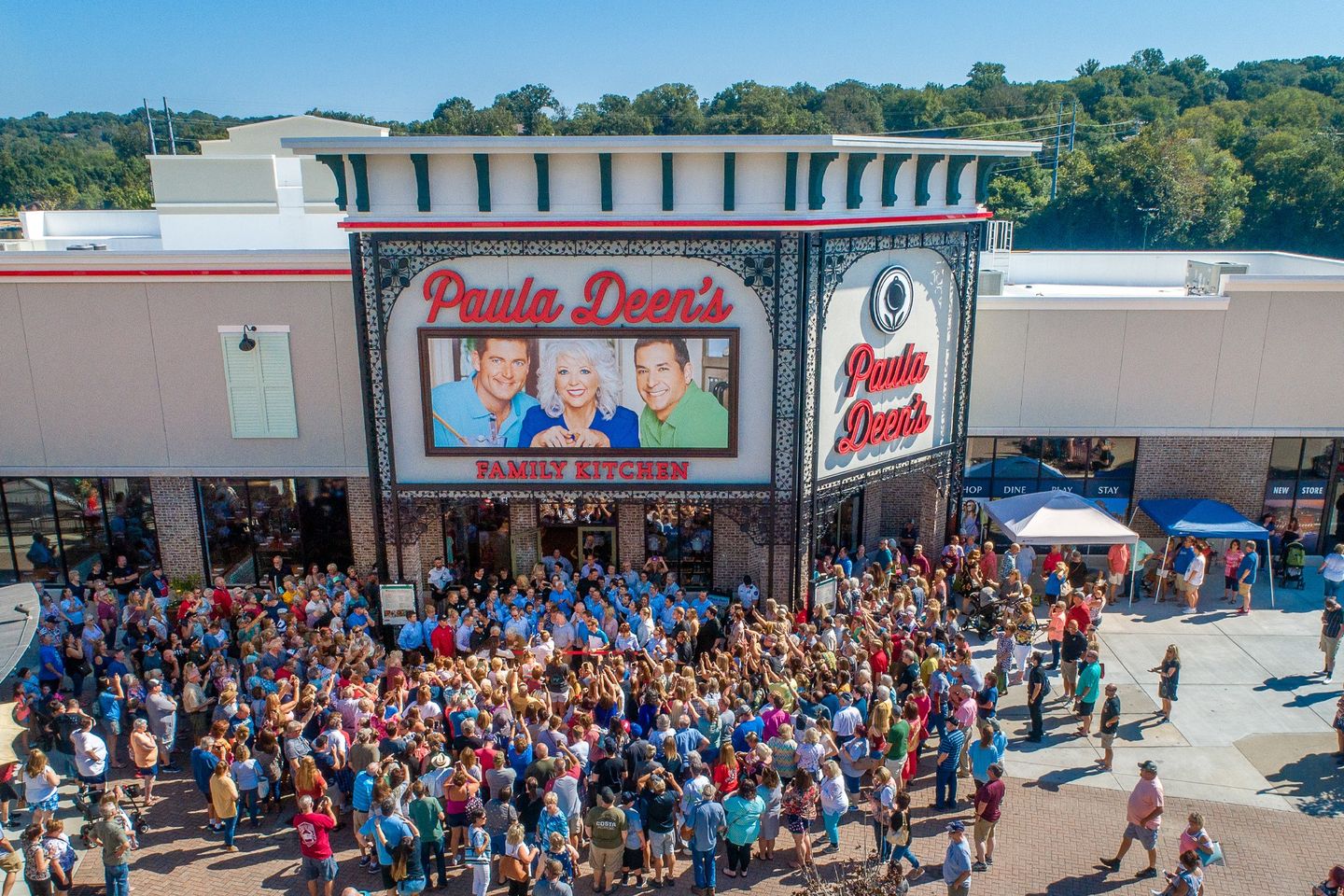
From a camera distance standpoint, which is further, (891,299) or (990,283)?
(990,283)

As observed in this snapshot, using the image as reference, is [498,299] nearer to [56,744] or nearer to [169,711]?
[169,711]

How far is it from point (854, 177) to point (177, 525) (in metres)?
14.5

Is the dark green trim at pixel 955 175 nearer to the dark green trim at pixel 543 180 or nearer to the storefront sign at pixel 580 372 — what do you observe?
the storefront sign at pixel 580 372

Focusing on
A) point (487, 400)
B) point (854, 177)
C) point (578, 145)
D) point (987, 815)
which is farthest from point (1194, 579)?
point (578, 145)

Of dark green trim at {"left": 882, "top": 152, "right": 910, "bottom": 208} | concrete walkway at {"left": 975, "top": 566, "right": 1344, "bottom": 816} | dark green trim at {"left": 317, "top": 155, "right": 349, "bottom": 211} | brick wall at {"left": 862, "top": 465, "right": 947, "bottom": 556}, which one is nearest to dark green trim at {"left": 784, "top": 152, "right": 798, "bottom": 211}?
dark green trim at {"left": 882, "top": 152, "right": 910, "bottom": 208}

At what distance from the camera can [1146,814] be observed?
1061 cm

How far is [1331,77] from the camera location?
4053 inches

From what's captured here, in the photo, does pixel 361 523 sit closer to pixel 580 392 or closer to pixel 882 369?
pixel 580 392

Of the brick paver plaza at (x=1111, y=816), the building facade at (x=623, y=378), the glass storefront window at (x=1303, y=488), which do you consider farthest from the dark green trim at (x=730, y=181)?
the glass storefront window at (x=1303, y=488)

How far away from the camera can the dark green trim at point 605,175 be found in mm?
15418

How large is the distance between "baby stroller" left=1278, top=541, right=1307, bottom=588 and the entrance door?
1336 cm

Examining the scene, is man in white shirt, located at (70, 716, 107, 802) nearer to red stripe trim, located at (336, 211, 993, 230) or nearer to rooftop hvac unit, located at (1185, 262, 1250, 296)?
red stripe trim, located at (336, 211, 993, 230)

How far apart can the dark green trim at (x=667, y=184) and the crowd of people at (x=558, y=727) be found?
21.2 ft

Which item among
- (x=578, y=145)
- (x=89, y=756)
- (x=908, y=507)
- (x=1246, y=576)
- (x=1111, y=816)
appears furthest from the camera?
(x=908, y=507)
